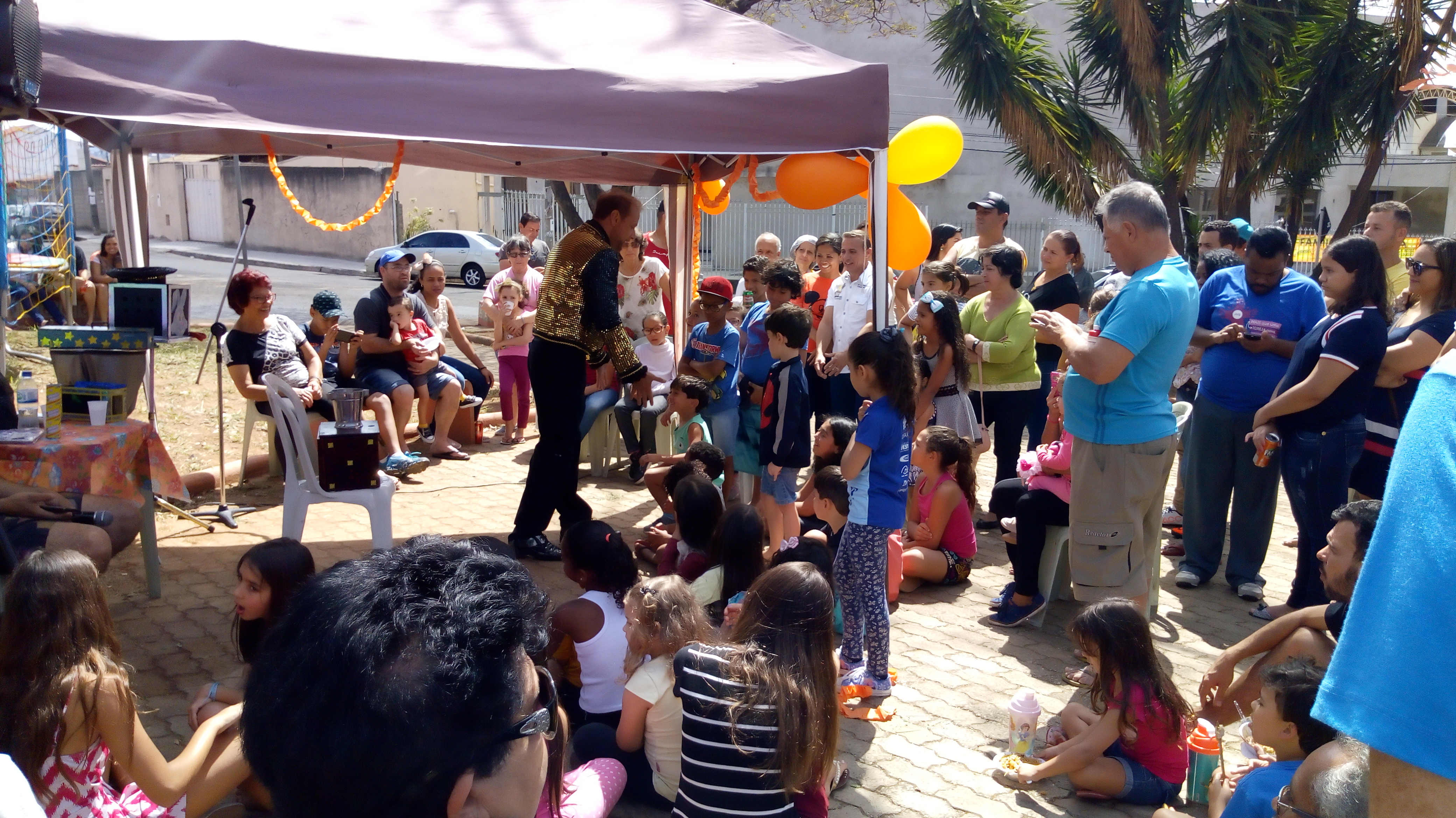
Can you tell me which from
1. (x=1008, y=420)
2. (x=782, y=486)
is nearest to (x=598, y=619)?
(x=782, y=486)

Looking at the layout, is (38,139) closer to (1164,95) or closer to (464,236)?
(464,236)

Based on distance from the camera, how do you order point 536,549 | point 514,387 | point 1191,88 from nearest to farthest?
1. point 536,549
2. point 514,387
3. point 1191,88

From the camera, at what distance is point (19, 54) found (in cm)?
304

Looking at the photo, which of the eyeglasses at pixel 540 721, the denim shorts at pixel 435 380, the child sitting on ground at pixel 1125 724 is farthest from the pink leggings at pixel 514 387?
the eyeglasses at pixel 540 721

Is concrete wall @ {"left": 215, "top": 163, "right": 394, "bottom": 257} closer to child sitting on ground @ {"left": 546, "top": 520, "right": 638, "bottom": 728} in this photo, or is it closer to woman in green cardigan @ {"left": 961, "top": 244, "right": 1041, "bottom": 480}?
woman in green cardigan @ {"left": 961, "top": 244, "right": 1041, "bottom": 480}

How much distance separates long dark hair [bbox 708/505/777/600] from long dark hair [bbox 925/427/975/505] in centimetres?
153

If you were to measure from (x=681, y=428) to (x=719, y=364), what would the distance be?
483mm

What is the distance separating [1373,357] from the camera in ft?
14.2

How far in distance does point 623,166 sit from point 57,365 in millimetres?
3743

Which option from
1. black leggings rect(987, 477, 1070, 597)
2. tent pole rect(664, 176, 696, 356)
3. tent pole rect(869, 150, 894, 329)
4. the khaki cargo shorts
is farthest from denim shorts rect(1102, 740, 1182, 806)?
tent pole rect(664, 176, 696, 356)

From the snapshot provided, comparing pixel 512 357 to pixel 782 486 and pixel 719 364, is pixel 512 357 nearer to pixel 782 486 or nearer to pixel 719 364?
pixel 719 364

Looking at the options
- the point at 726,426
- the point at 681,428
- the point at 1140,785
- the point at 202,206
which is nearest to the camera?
the point at 1140,785

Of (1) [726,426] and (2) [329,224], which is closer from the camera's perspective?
(2) [329,224]

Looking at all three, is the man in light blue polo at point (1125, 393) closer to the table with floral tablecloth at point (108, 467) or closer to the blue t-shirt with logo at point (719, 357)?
the blue t-shirt with logo at point (719, 357)
